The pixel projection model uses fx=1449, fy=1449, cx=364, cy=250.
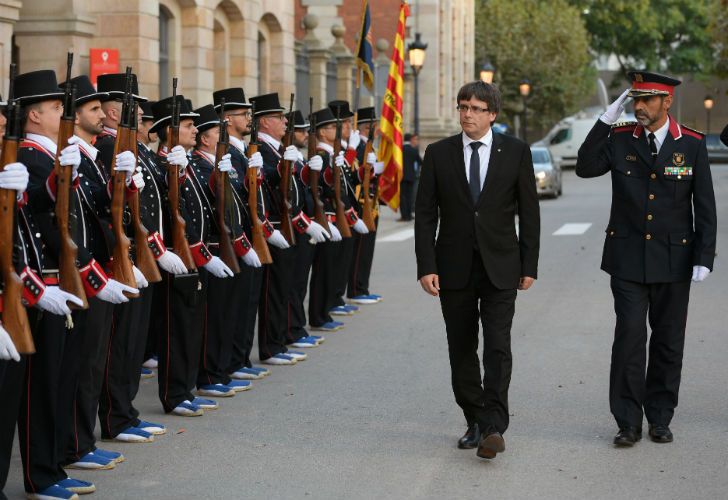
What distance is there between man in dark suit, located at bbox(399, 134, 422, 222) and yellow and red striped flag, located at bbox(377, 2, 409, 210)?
10.7 m

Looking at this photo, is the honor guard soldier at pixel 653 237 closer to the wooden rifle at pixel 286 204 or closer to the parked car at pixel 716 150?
the wooden rifle at pixel 286 204

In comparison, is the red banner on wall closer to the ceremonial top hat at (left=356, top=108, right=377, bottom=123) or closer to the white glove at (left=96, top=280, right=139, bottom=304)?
the ceremonial top hat at (left=356, top=108, right=377, bottom=123)

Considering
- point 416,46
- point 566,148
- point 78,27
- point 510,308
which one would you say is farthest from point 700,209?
point 566,148

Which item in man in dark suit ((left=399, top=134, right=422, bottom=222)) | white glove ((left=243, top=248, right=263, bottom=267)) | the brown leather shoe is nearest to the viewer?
the brown leather shoe

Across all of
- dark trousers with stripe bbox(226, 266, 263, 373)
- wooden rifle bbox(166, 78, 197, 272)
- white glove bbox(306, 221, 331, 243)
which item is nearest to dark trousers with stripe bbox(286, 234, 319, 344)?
white glove bbox(306, 221, 331, 243)

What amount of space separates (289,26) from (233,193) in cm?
1944

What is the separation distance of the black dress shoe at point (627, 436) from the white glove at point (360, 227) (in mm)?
6160

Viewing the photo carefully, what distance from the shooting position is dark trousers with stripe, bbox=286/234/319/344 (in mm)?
12055

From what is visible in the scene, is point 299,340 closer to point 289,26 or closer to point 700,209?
point 700,209

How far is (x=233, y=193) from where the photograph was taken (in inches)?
398

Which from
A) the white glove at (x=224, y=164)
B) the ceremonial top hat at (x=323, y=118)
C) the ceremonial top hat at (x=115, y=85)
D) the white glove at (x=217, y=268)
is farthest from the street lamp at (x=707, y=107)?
the ceremonial top hat at (x=115, y=85)

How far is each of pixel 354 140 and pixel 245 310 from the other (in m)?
4.72

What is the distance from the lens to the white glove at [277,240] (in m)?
11.1

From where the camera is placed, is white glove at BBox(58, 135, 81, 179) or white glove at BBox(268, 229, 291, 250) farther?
white glove at BBox(268, 229, 291, 250)
